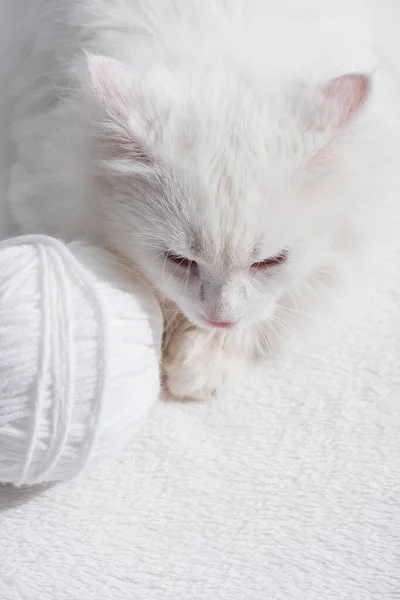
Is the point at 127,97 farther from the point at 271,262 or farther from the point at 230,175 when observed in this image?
the point at 271,262

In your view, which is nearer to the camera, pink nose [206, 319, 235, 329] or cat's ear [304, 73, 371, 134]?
cat's ear [304, 73, 371, 134]

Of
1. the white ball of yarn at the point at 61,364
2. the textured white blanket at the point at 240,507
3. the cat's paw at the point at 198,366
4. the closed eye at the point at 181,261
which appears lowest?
the textured white blanket at the point at 240,507

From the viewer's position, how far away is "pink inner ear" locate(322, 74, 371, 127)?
101cm

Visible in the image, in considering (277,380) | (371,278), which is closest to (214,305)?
(277,380)

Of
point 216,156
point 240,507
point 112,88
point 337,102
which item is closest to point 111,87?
point 112,88

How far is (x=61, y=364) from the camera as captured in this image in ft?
3.27

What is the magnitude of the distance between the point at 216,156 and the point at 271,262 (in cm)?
17

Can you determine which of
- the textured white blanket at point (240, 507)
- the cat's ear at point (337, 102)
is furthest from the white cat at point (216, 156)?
the textured white blanket at point (240, 507)

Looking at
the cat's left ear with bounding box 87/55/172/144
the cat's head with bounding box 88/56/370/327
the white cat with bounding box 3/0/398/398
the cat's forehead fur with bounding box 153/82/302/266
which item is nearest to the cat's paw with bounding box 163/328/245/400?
the white cat with bounding box 3/0/398/398

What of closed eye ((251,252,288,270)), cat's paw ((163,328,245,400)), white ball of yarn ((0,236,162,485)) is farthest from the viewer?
cat's paw ((163,328,245,400))

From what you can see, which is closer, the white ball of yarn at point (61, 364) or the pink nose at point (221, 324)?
the white ball of yarn at point (61, 364)

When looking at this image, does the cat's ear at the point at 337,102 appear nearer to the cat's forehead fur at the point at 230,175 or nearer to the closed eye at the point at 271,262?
the cat's forehead fur at the point at 230,175

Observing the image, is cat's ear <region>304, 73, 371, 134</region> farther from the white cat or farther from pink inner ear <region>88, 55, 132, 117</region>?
pink inner ear <region>88, 55, 132, 117</region>

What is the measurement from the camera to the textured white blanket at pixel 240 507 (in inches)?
42.9
